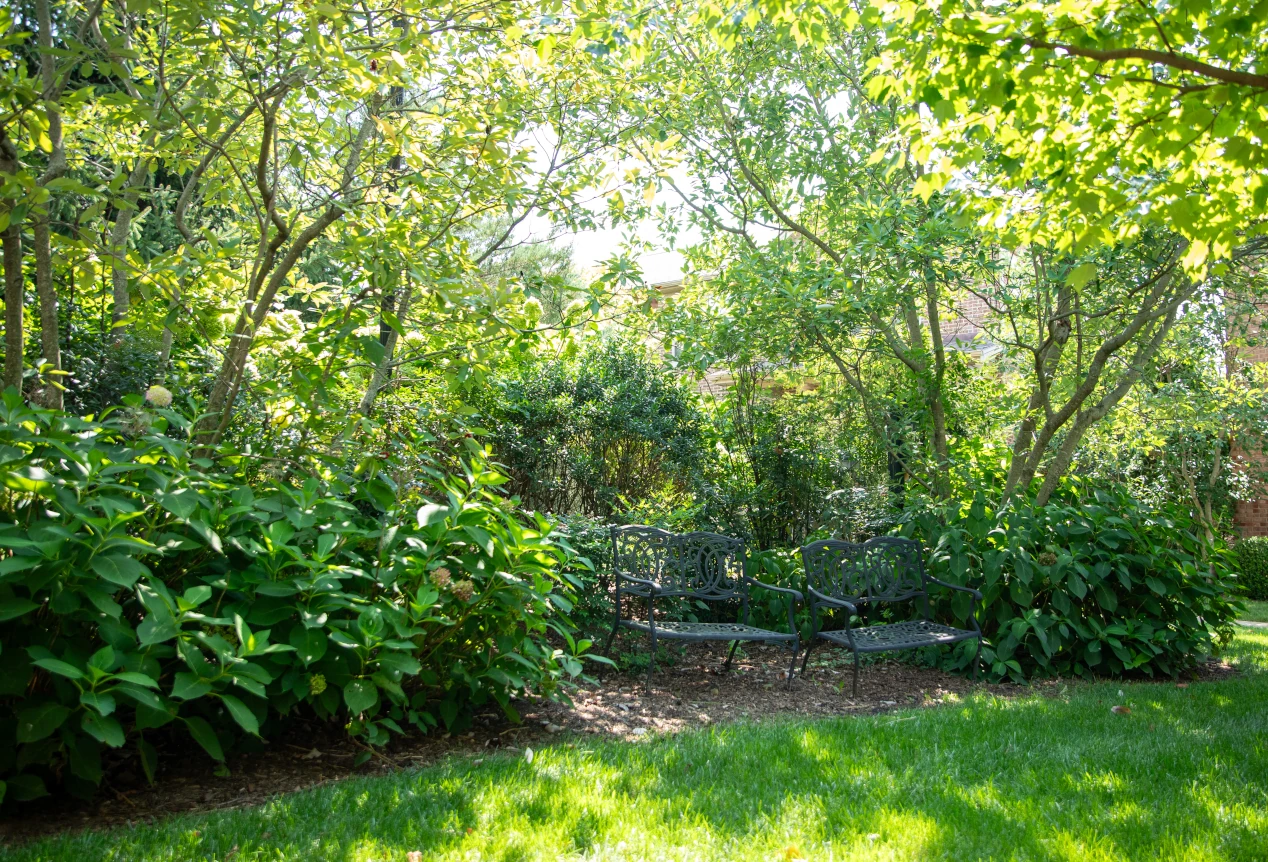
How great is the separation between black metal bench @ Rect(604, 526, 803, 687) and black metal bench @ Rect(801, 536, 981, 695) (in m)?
0.25

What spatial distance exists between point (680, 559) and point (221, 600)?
11.3 feet

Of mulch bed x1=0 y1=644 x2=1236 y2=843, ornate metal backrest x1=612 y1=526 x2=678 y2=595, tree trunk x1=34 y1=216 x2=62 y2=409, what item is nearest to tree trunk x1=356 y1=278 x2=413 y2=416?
tree trunk x1=34 y1=216 x2=62 y2=409

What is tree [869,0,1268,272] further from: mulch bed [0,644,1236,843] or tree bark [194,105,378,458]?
mulch bed [0,644,1236,843]

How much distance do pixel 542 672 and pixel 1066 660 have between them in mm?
4059

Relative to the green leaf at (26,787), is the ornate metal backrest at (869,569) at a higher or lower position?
higher

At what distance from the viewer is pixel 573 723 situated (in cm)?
460

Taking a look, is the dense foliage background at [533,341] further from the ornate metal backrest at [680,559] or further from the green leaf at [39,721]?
the ornate metal backrest at [680,559]

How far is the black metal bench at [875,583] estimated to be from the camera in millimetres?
6012

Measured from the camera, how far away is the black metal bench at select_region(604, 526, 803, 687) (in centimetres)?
567

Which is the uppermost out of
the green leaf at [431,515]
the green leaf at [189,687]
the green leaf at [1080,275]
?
the green leaf at [1080,275]

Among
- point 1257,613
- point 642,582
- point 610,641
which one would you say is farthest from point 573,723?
point 1257,613

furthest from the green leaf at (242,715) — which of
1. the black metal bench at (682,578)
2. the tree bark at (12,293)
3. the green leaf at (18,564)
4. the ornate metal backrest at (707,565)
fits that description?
the ornate metal backrest at (707,565)

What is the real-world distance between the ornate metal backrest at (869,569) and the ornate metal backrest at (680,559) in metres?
0.60

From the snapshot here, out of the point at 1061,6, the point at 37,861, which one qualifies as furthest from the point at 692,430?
the point at 37,861
